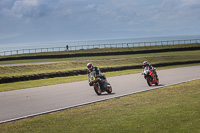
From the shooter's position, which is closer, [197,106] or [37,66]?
[197,106]

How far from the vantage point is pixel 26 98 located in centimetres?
1489

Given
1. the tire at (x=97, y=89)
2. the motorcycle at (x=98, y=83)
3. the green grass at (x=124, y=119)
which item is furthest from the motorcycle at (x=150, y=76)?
the green grass at (x=124, y=119)

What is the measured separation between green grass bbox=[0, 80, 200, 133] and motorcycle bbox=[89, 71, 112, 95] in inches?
100

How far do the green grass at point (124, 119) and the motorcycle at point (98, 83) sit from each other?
100 inches

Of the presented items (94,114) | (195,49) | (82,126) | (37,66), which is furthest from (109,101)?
(195,49)

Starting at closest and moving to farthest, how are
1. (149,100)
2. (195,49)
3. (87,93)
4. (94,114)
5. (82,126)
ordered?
(82,126), (94,114), (149,100), (87,93), (195,49)

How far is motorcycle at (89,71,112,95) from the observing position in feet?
50.3

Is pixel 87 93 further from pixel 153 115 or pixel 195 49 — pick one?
pixel 195 49

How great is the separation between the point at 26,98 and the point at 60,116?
490 cm

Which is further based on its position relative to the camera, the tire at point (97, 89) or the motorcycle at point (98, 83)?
the tire at point (97, 89)

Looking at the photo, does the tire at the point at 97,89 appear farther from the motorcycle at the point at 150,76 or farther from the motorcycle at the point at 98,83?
the motorcycle at the point at 150,76

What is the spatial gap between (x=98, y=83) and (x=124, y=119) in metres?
6.26

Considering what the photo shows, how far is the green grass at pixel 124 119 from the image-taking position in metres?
8.39

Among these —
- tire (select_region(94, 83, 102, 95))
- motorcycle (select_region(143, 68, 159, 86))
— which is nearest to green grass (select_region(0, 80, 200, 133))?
tire (select_region(94, 83, 102, 95))
